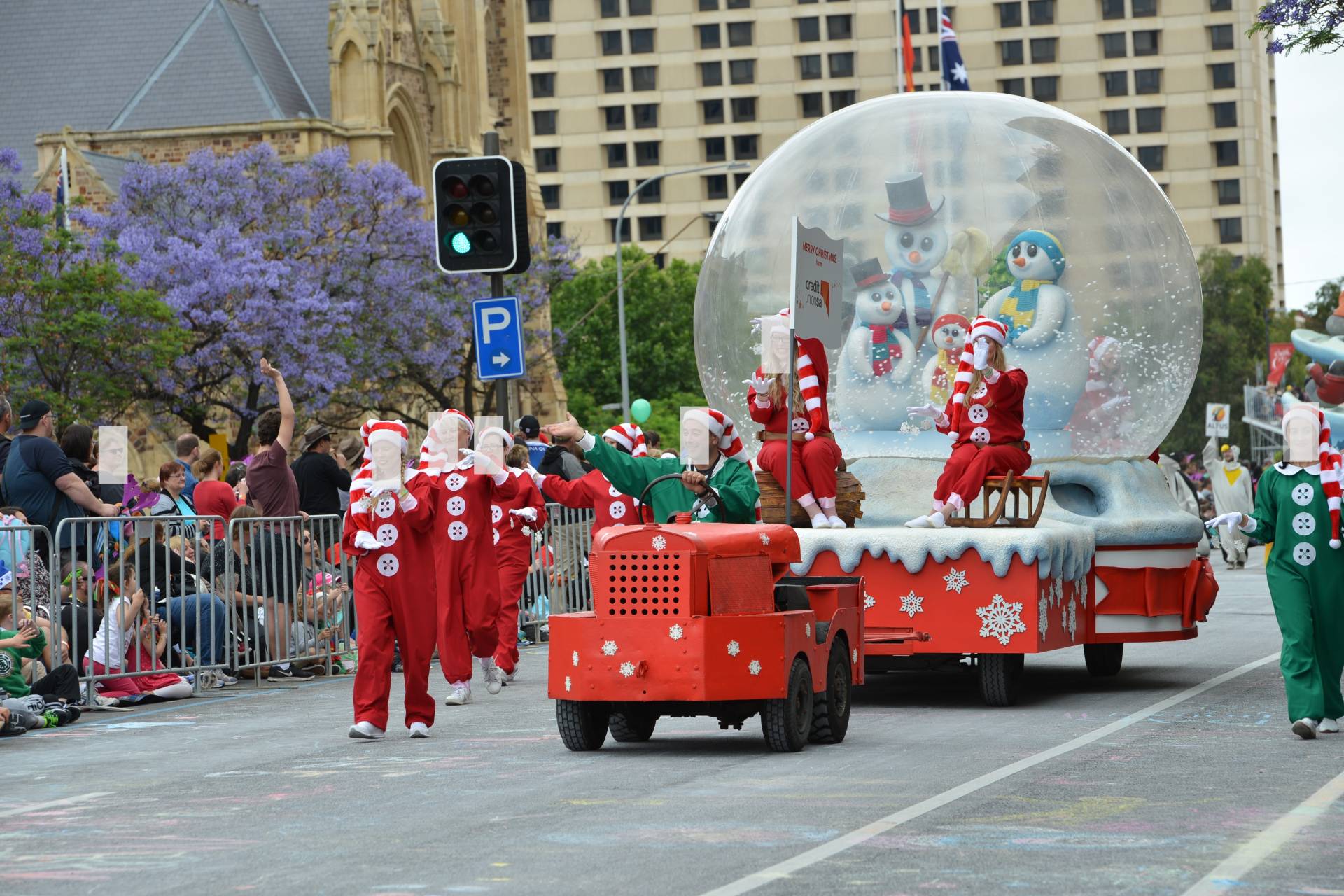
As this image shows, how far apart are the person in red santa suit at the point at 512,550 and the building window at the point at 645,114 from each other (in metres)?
99.1

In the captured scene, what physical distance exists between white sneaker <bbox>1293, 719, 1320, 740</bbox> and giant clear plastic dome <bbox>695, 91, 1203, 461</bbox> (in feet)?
12.7

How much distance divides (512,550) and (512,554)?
1.2 inches

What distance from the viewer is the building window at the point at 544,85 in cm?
11338

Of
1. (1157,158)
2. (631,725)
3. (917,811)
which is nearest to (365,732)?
(631,725)

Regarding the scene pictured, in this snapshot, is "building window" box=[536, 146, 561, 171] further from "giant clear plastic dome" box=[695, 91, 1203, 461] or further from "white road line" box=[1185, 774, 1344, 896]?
"white road line" box=[1185, 774, 1344, 896]

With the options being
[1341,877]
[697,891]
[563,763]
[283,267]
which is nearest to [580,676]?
[563,763]

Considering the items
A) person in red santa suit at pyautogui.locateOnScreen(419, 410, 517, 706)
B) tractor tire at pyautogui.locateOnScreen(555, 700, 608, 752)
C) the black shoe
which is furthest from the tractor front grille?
the black shoe

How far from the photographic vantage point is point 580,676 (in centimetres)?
998

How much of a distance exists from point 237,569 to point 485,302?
2.98 meters

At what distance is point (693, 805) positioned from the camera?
8219mm

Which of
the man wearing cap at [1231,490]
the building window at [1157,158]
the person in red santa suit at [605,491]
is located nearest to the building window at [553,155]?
the building window at [1157,158]

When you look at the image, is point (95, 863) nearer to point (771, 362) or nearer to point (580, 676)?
point (580, 676)

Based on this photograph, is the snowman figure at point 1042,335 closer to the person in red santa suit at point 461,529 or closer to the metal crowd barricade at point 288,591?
the person in red santa suit at point 461,529

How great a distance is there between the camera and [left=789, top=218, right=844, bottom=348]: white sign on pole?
11.4 m
